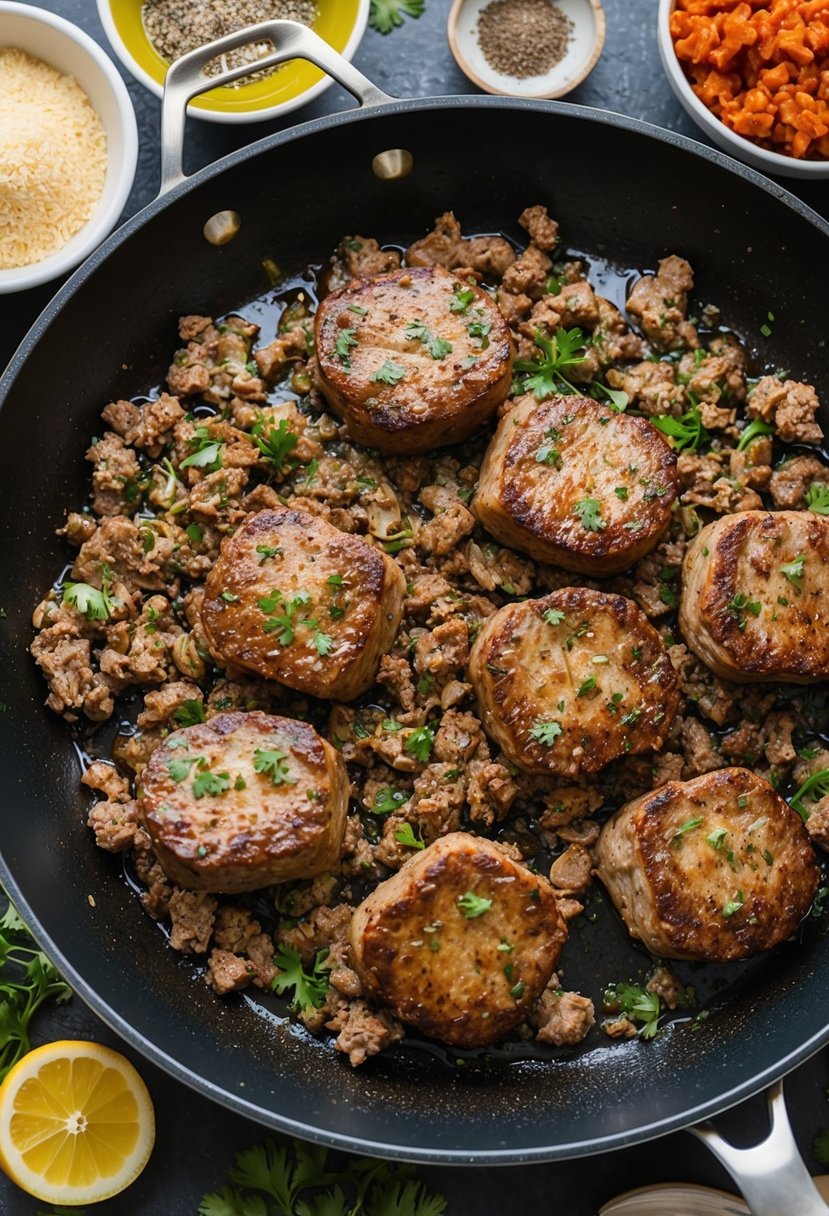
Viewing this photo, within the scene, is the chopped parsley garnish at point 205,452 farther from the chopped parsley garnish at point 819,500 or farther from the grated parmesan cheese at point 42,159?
the chopped parsley garnish at point 819,500

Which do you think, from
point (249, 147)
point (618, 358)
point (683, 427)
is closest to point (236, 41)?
point (249, 147)

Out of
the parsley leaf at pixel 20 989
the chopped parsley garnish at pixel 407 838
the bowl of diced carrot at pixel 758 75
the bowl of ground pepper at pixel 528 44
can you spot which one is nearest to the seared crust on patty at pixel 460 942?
the chopped parsley garnish at pixel 407 838

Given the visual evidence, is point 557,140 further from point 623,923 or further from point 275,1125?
point 275,1125

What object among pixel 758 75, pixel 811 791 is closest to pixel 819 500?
pixel 811 791

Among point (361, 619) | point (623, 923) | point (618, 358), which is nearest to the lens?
point (361, 619)

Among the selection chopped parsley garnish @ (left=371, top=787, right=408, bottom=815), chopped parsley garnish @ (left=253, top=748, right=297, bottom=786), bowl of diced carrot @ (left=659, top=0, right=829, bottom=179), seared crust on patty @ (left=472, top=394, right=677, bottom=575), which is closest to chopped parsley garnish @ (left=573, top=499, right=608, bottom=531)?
seared crust on patty @ (left=472, top=394, right=677, bottom=575)

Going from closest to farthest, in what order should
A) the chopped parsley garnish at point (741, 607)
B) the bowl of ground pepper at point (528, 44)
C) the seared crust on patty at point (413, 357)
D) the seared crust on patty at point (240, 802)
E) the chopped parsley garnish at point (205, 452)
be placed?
the seared crust on patty at point (240, 802)
the chopped parsley garnish at point (741, 607)
the seared crust on patty at point (413, 357)
the chopped parsley garnish at point (205, 452)
the bowl of ground pepper at point (528, 44)

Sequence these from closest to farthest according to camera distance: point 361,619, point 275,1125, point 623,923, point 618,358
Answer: point 275,1125 < point 361,619 < point 623,923 < point 618,358
